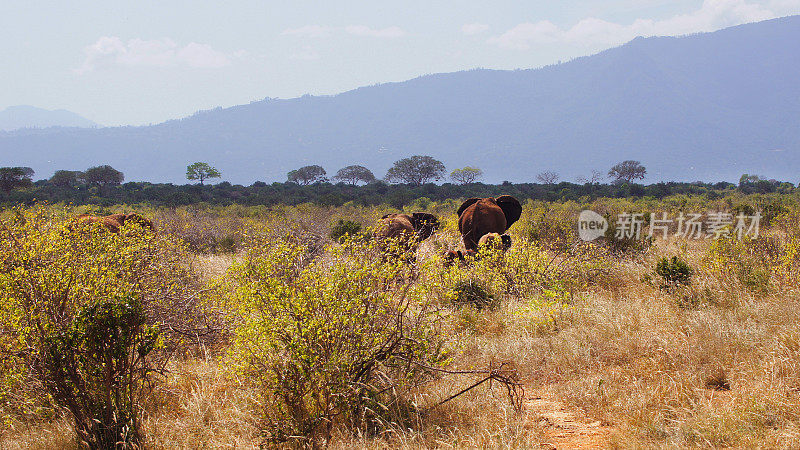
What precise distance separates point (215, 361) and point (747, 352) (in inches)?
229

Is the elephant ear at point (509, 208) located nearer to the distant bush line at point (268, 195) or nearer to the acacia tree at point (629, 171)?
the distant bush line at point (268, 195)

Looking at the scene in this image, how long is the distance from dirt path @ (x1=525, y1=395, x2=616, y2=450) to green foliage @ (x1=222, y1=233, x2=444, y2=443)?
3.85 feet

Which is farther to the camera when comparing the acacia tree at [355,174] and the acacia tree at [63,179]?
the acacia tree at [355,174]

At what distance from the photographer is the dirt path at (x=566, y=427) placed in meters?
4.09

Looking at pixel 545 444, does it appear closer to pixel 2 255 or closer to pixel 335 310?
pixel 335 310

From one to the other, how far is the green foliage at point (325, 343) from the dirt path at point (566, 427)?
1174mm

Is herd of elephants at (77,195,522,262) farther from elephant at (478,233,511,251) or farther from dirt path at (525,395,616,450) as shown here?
dirt path at (525,395,616,450)

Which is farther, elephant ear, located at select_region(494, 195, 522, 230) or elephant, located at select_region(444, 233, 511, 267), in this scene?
elephant ear, located at select_region(494, 195, 522, 230)

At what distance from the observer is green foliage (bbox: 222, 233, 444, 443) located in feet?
12.6

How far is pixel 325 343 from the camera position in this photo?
12.7 feet

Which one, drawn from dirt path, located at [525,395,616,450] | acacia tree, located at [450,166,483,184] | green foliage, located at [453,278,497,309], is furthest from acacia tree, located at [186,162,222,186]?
dirt path, located at [525,395,616,450]

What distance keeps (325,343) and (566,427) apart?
2.31 m

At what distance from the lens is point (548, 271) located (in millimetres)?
8586

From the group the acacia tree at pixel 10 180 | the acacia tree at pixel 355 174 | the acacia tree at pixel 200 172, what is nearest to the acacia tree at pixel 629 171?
the acacia tree at pixel 355 174
